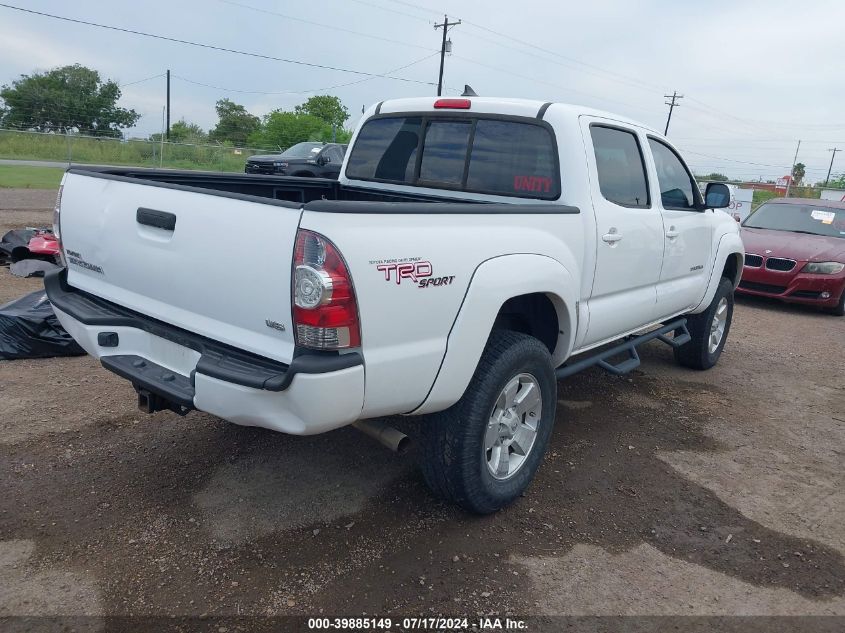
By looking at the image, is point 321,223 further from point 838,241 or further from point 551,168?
point 838,241

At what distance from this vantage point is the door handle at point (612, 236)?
12.3 feet

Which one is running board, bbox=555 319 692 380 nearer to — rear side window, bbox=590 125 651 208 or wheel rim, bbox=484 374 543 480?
wheel rim, bbox=484 374 543 480

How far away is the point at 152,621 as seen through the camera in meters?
2.46

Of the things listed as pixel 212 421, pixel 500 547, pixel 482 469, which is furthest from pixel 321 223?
pixel 212 421

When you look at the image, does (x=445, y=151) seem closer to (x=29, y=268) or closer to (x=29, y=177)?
(x=29, y=268)

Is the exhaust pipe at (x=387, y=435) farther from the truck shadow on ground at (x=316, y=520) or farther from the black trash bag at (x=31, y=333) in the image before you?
the black trash bag at (x=31, y=333)

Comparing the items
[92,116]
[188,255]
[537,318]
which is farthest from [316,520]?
[92,116]

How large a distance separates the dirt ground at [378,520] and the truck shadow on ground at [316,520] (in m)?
0.01

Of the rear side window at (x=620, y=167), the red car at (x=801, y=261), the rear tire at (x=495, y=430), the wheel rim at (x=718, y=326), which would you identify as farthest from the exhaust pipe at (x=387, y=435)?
the red car at (x=801, y=261)

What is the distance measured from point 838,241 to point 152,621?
407 inches

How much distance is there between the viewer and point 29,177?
21219 millimetres

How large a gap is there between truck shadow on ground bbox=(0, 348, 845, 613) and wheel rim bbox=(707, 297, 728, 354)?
2.28 meters

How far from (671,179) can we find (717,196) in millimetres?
529

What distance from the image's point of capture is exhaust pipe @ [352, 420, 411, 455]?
289cm
